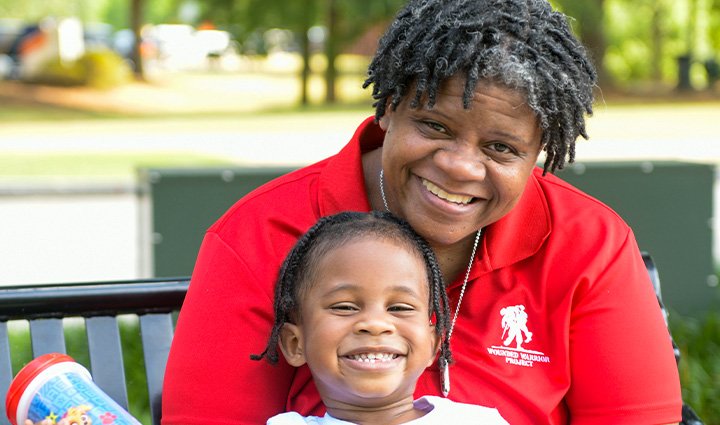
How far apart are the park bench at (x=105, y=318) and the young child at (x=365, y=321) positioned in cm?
70

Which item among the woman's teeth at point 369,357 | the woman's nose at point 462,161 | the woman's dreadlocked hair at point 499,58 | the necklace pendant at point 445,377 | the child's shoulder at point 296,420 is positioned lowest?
the child's shoulder at point 296,420

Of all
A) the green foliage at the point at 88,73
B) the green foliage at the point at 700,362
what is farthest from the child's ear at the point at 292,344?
the green foliage at the point at 88,73

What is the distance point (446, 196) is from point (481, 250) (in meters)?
0.25

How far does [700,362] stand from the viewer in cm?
562

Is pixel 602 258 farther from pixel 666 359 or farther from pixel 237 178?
pixel 237 178

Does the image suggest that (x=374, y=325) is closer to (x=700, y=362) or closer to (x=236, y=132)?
(x=700, y=362)

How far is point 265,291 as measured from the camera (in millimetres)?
2584

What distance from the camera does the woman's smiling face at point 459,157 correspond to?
2.45 meters

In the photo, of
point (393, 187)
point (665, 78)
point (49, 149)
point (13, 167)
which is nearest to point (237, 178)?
point (393, 187)

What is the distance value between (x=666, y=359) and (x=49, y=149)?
16010 millimetres

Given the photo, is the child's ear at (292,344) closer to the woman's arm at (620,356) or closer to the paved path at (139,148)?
the woman's arm at (620,356)

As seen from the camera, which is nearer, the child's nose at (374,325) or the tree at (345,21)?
the child's nose at (374,325)

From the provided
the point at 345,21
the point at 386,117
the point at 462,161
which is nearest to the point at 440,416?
the point at 462,161

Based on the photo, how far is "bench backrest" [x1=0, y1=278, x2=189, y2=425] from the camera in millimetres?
3086
